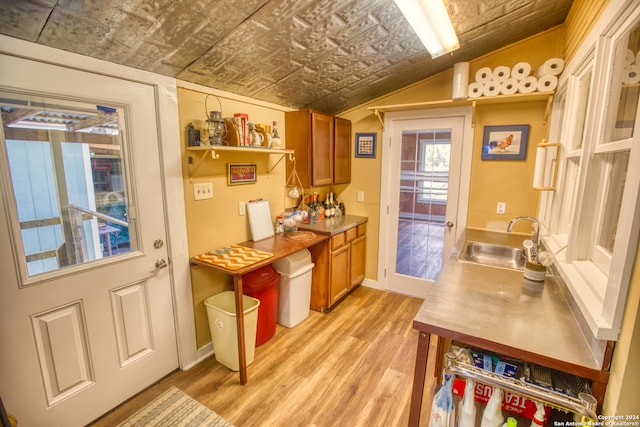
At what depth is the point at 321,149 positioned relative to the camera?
3025 millimetres

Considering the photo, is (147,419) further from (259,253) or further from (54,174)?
(54,174)

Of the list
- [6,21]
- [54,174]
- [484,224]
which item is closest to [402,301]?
[484,224]

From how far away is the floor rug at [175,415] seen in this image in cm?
175

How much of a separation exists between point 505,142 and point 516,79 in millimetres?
537

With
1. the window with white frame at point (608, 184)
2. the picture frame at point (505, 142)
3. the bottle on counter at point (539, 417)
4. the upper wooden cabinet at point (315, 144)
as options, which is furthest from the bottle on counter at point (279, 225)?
the bottle on counter at point (539, 417)

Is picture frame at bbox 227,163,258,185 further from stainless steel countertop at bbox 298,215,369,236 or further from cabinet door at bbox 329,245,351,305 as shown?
cabinet door at bbox 329,245,351,305

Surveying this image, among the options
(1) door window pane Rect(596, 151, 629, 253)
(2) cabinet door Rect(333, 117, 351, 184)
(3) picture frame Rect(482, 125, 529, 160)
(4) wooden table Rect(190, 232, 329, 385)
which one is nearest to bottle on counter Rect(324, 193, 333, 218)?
(2) cabinet door Rect(333, 117, 351, 184)

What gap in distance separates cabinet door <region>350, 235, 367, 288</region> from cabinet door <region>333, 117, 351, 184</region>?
72 centimetres

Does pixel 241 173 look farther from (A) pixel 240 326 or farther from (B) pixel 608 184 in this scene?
(B) pixel 608 184

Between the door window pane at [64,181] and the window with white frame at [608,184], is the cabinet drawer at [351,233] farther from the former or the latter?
the door window pane at [64,181]

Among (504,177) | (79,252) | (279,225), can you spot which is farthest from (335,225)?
(79,252)

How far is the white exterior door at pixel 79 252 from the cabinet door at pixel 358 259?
1915mm

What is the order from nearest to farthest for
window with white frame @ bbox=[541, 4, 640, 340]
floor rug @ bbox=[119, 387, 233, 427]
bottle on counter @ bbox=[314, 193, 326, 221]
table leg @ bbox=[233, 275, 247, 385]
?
1. window with white frame @ bbox=[541, 4, 640, 340]
2. floor rug @ bbox=[119, 387, 233, 427]
3. table leg @ bbox=[233, 275, 247, 385]
4. bottle on counter @ bbox=[314, 193, 326, 221]

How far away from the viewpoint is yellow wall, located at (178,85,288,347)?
2.13m
